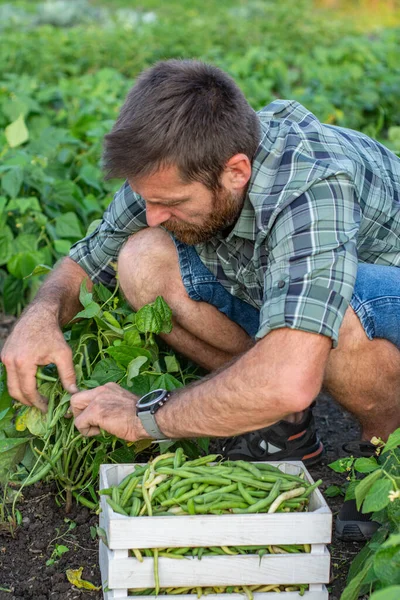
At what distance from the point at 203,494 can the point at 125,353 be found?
0.60 meters

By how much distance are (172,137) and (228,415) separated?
0.67 meters

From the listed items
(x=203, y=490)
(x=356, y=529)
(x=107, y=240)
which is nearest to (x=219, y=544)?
(x=203, y=490)

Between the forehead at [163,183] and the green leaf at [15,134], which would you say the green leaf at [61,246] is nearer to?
the green leaf at [15,134]

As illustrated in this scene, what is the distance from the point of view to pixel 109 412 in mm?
2205

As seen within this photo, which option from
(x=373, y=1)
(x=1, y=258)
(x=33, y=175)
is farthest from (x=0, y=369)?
(x=373, y=1)

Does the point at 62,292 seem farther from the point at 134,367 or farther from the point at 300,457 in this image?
the point at 300,457

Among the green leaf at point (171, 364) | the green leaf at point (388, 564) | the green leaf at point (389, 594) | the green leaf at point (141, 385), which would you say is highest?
the green leaf at point (389, 594)

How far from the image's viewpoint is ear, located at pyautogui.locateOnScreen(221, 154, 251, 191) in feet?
7.27

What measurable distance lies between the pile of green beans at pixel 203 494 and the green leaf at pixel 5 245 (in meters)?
1.74

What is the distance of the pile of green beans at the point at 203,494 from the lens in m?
1.97

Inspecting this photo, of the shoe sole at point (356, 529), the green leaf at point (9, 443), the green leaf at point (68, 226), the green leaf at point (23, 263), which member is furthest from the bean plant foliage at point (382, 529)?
the green leaf at point (68, 226)

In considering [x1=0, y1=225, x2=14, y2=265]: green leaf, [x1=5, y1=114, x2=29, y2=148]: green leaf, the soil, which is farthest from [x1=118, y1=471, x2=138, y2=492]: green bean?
[x1=5, y1=114, x2=29, y2=148]: green leaf

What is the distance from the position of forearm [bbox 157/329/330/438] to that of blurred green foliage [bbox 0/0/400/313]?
1580mm

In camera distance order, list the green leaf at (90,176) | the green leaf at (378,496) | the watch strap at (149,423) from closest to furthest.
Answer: the green leaf at (378,496), the watch strap at (149,423), the green leaf at (90,176)
